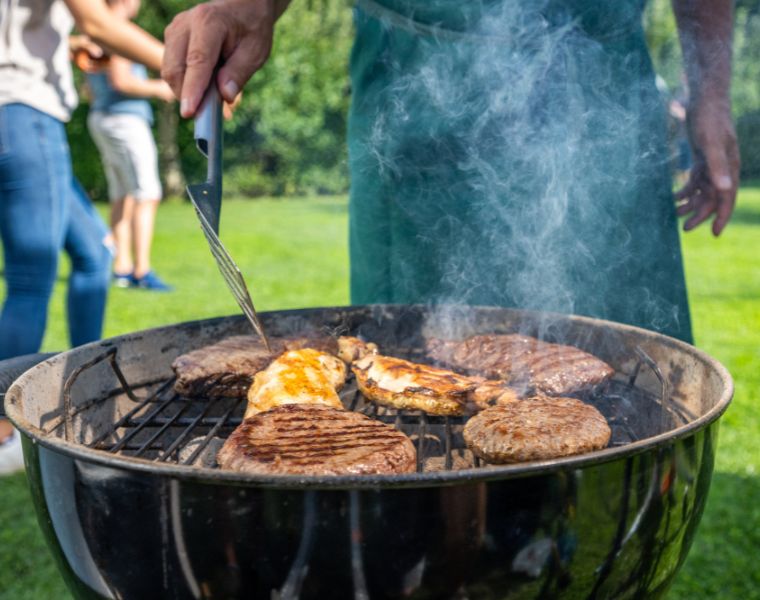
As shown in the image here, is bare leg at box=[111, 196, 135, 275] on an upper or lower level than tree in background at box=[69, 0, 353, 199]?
lower

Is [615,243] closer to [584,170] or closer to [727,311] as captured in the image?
[584,170]

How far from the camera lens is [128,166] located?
25.4 ft

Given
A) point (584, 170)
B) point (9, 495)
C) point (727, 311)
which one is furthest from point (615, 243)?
point (727, 311)

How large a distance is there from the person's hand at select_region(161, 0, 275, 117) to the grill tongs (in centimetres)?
6

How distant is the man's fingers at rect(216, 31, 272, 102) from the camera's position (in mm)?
2092

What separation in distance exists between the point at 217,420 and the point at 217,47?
0.98 metres

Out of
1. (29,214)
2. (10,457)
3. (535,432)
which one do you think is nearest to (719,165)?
(535,432)

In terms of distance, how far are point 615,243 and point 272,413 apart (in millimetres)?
1500

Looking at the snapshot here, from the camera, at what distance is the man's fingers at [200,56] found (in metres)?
2.01

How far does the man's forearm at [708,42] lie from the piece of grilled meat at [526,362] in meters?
1.09

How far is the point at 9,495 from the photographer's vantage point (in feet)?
12.3

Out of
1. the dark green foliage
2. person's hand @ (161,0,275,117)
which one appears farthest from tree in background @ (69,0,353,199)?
person's hand @ (161,0,275,117)

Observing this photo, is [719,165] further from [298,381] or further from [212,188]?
[212,188]

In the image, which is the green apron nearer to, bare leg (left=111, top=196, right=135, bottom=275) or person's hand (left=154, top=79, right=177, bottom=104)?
person's hand (left=154, top=79, right=177, bottom=104)
